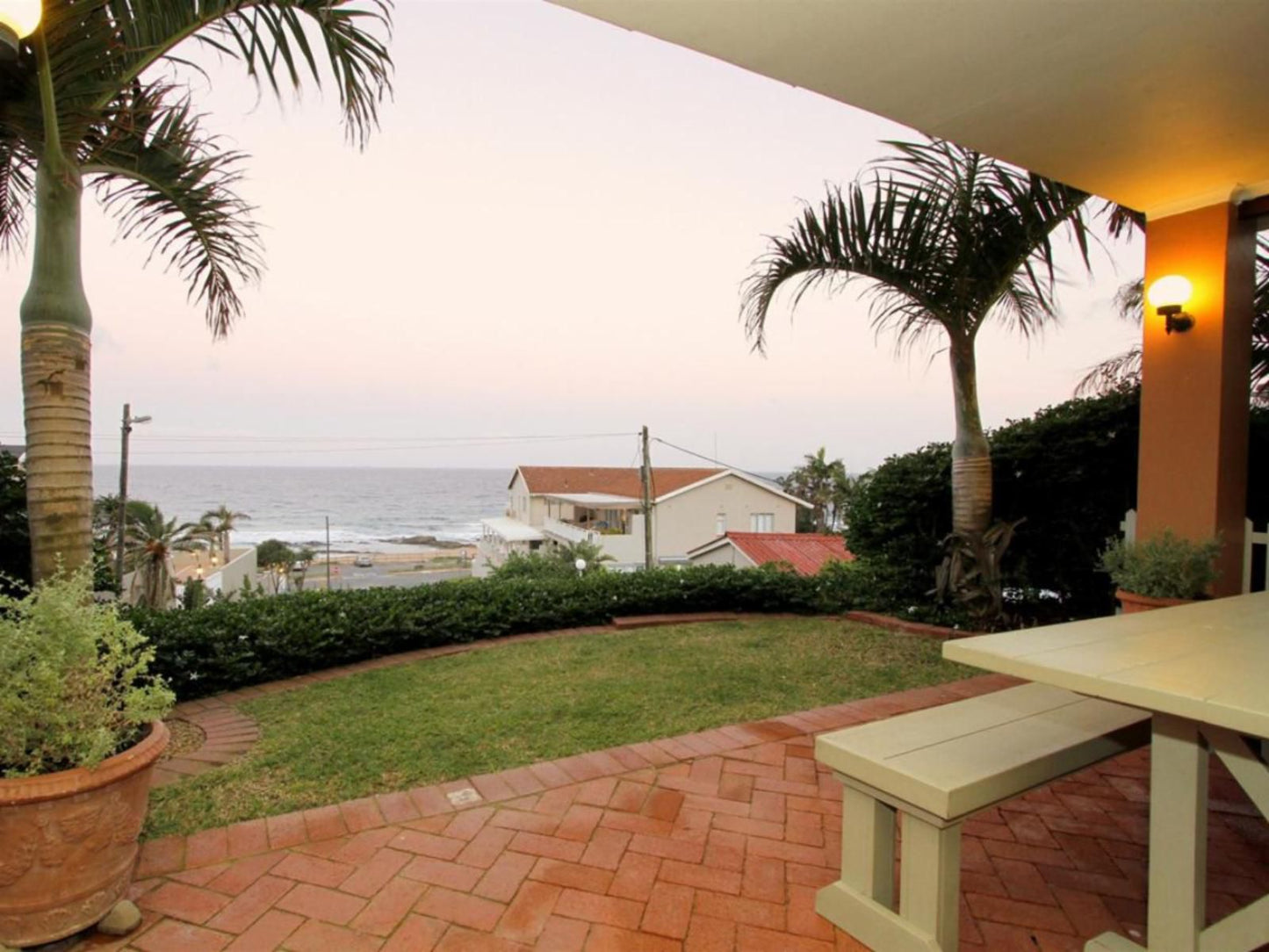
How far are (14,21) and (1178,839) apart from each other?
385 centimetres

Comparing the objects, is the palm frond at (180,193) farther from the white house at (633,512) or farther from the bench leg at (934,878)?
the white house at (633,512)

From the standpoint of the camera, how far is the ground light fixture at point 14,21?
6.22 ft

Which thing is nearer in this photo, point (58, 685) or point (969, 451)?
point (58, 685)

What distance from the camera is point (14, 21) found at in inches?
75.7

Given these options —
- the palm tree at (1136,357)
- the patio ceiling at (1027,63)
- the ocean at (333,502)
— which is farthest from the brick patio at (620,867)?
the ocean at (333,502)

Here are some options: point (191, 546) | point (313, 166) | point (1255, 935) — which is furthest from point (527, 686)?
point (191, 546)

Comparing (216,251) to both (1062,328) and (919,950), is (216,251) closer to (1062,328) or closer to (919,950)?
(919,950)

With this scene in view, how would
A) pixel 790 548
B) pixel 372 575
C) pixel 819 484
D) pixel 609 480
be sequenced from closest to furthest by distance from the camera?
pixel 790 548, pixel 609 480, pixel 372 575, pixel 819 484

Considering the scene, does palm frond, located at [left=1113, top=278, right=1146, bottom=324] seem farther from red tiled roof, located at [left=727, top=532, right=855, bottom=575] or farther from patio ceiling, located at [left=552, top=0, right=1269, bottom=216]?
patio ceiling, located at [left=552, top=0, right=1269, bottom=216]

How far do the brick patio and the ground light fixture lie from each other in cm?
246

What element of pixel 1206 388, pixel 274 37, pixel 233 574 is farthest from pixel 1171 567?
pixel 233 574

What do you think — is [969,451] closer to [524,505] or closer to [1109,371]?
[1109,371]

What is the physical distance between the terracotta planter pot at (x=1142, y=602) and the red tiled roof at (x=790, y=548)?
1419 centimetres

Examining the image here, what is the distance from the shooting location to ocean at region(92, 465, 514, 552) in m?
57.8
